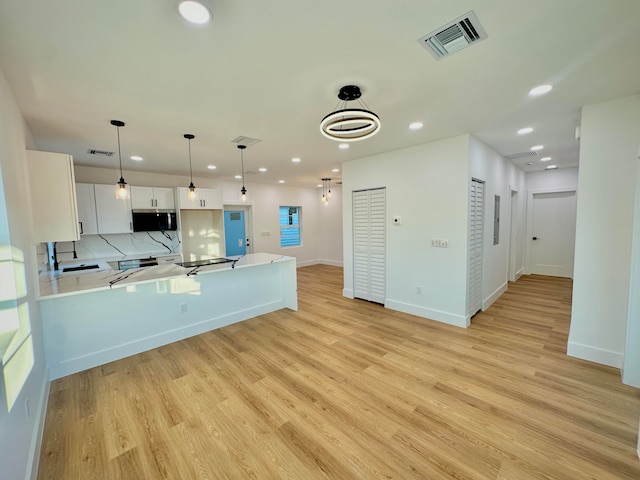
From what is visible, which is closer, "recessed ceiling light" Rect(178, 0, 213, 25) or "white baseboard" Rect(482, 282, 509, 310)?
"recessed ceiling light" Rect(178, 0, 213, 25)

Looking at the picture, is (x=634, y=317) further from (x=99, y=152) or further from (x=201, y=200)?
(x=99, y=152)

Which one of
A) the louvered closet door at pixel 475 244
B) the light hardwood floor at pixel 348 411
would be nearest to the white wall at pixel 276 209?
the light hardwood floor at pixel 348 411

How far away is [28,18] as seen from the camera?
1.42m

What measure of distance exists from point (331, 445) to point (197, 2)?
2766 millimetres

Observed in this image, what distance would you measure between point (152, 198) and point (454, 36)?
18.3ft

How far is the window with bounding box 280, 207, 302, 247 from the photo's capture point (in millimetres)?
8380

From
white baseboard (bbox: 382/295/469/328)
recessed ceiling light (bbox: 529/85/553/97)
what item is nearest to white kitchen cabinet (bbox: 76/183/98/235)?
white baseboard (bbox: 382/295/469/328)

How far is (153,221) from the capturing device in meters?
5.21

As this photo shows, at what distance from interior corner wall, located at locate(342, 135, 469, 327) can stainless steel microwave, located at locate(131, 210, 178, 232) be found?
3.94 metres

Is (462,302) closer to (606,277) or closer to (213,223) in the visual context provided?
(606,277)

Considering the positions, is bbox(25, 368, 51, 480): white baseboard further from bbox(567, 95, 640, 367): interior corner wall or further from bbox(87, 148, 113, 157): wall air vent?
bbox(567, 95, 640, 367): interior corner wall

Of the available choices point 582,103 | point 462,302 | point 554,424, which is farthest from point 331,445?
point 582,103

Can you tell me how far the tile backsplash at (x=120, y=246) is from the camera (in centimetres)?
477

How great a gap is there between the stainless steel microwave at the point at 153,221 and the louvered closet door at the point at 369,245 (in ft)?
12.5
